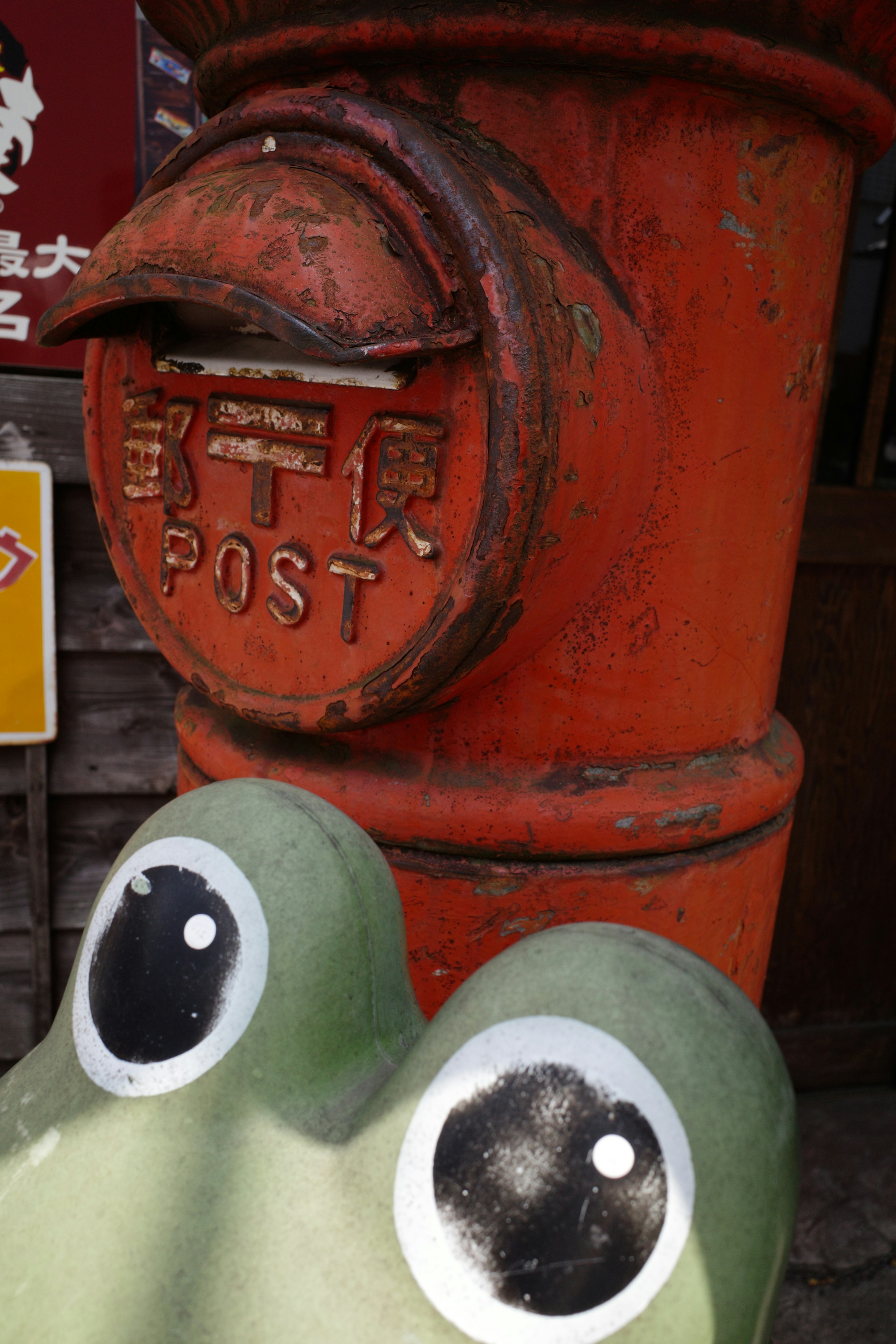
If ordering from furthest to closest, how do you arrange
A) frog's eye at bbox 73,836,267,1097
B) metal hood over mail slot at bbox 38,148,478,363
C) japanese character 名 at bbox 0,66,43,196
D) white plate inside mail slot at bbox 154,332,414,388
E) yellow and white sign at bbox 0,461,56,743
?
yellow and white sign at bbox 0,461,56,743, japanese character 名 at bbox 0,66,43,196, white plate inside mail slot at bbox 154,332,414,388, metal hood over mail slot at bbox 38,148,478,363, frog's eye at bbox 73,836,267,1097

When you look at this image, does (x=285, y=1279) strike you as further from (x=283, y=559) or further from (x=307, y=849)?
(x=283, y=559)

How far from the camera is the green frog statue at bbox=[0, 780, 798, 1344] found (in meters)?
0.53

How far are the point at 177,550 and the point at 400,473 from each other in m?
0.35

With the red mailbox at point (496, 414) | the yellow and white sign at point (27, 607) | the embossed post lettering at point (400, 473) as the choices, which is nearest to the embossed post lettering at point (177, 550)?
the red mailbox at point (496, 414)

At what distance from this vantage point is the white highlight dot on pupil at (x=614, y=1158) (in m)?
0.53

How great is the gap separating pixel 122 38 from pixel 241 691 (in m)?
1.30

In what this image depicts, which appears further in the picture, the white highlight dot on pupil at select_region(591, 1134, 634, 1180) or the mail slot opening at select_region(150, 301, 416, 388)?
the mail slot opening at select_region(150, 301, 416, 388)

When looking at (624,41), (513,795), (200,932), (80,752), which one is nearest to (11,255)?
(80,752)

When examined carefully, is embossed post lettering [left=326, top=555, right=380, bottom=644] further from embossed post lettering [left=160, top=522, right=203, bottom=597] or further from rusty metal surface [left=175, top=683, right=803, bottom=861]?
embossed post lettering [left=160, top=522, right=203, bottom=597]

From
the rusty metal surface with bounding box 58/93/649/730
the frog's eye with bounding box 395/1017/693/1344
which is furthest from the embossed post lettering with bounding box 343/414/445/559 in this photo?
the frog's eye with bounding box 395/1017/693/1344

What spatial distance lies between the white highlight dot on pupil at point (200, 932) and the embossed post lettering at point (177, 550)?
1.86 feet

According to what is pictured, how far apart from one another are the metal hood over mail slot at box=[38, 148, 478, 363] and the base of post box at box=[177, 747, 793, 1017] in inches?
22.1

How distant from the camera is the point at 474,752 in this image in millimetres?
1107

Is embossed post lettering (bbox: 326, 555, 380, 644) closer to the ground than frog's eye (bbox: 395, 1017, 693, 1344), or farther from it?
farther from it
